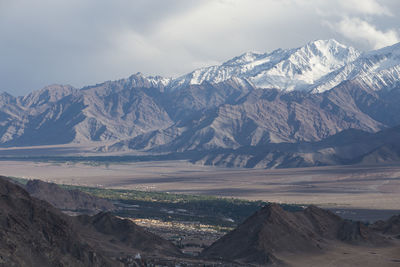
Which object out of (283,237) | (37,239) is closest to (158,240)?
(283,237)

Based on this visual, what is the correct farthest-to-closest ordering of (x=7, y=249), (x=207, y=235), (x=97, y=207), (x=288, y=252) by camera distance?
(x=97, y=207) → (x=207, y=235) → (x=288, y=252) → (x=7, y=249)

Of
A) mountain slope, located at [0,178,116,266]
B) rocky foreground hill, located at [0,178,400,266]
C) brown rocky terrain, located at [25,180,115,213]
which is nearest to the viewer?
mountain slope, located at [0,178,116,266]

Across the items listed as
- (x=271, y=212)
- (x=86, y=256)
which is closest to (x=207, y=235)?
(x=271, y=212)

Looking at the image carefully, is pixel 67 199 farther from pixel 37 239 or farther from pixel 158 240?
pixel 37 239

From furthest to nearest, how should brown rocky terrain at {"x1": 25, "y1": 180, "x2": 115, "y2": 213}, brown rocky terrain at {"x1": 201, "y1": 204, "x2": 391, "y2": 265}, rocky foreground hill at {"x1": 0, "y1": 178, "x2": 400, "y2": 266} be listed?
brown rocky terrain at {"x1": 25, "y1": 180, "x2": 115, "y2": 213} → brown rocky terrain at {"x1": 201, "y1": 204, "x2": 391, "y2": 265} → rocky foreground hill at {"x1": 0, "y1": 178, "x2": 400, "y2": 266}

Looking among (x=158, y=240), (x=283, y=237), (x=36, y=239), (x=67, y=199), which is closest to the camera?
(x=36, y=239)

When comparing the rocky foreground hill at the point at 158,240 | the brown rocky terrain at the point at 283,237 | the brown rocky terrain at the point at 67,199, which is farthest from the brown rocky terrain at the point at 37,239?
the brown rocky terrain at the point at 67,199

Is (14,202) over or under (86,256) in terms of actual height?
over

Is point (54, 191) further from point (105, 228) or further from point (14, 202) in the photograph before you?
point (14, 202)

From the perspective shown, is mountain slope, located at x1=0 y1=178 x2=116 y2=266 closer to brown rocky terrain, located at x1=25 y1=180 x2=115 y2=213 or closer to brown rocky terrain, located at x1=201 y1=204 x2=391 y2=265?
brown rocky terrain, located at x1=201 y1=204 x2=391 y2=265

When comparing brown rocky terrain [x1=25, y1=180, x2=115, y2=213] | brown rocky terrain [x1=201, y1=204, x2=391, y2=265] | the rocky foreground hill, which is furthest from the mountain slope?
brown rocky terrain [x1=25, y1=180, x2=115, y2=213]

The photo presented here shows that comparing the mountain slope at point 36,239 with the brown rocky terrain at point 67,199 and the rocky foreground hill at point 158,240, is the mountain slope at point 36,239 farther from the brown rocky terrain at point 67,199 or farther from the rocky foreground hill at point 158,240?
the brown rocky terrain at point 67,199
